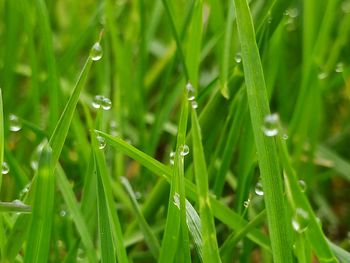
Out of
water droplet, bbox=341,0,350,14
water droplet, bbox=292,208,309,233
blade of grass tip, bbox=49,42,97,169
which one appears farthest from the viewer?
water droplet, bbox=341,0,350,14

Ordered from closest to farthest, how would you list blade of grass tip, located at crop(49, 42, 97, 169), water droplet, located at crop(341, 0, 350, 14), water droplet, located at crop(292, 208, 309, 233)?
1. water droplet, located at crop(292, 208, 309, 233)
2. blade of grass tip, located at crop(49, 42, 97, 169)
3. water droplet, located at crop(341, 0, 350, 14)

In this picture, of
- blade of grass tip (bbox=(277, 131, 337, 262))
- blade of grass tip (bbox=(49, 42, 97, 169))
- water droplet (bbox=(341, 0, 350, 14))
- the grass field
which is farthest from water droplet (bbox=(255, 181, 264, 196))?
water droplet (bbox=(341, 0, 350, 14))

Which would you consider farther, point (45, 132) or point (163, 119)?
point (163, 119)

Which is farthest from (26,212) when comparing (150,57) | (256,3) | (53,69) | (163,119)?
(150,57)

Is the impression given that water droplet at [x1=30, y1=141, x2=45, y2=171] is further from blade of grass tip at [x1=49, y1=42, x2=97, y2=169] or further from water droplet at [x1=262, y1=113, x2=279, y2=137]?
water droplet at [x1=262, y1=113, x2=279, y2=137]

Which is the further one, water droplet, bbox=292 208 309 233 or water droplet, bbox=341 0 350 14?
water droplet, bbox=341 0 350 14

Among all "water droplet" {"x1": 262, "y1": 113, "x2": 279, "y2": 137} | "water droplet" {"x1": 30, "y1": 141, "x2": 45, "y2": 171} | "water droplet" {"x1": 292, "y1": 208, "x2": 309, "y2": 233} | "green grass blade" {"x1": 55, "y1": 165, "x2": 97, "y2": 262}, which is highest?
"water droplet" {"x1": 262, "y1": 113, "x2": 279, "y2": 137}

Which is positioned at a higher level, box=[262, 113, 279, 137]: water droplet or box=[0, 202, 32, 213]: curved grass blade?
box=[262, 113, 279, 137]: water droplet

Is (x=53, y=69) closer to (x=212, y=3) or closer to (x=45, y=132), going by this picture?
(x=45, y=132)
